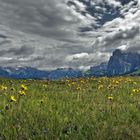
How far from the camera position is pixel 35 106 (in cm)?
981

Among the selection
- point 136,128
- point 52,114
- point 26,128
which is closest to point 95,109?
point 52,114

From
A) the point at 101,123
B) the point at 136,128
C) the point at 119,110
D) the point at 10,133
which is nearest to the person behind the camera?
the point at 10,133

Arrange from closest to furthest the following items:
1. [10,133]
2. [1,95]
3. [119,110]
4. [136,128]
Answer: [10,133], [136,128], [119,110], [1,95]

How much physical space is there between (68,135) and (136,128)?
174 cm

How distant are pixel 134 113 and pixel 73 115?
186 centimetres

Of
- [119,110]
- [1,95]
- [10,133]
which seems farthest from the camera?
[1,95]

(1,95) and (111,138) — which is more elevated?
(1,95)

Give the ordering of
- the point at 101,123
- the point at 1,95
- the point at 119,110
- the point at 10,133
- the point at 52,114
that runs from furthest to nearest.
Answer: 1. the point at 1,95
2. the point at 119,110
3. the point at 52,114
4. the point at 101,123
5. the point at 10,133

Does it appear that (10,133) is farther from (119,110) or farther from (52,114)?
(119,110)

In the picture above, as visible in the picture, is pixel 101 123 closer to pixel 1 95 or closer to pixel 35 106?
pixel 35 106

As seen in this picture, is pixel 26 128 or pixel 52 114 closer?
pixel 26 128

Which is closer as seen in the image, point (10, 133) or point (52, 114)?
point (10, 133)

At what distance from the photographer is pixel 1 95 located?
480 inches

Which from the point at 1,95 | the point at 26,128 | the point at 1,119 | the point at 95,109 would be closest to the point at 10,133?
the point at 26,128
